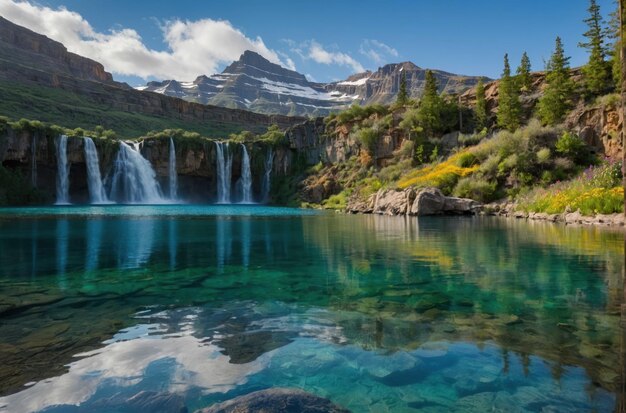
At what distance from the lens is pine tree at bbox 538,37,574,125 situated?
42250 mm

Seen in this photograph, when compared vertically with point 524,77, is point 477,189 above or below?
below

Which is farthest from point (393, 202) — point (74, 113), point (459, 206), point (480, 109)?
point (74, 113)

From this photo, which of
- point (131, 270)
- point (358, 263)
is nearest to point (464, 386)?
point (358, 263)

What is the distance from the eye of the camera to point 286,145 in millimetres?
74688

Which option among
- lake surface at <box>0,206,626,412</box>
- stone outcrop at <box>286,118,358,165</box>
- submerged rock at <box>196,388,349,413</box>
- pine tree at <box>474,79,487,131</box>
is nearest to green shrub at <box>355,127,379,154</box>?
stone outcrop at <box>286,118,358,165</box>

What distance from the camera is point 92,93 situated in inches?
4429

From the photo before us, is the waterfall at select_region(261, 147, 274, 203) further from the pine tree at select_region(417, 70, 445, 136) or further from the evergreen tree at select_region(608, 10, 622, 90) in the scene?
the evergreen tree at select_region(608, 10, 622, 90)

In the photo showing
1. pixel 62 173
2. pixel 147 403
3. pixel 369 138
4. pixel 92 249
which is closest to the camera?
pixel 147 403

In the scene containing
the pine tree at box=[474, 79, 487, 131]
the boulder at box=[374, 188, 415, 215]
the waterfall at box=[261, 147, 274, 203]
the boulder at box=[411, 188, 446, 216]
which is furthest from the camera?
the waterfall at box=[261, 147, 274, 203]

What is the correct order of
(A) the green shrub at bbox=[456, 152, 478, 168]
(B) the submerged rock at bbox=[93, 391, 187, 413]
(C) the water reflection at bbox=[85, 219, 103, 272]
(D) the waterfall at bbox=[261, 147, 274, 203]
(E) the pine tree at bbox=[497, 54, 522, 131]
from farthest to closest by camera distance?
(D) the waterfall at bbox=[261, 147, 274, 203] → (E) the pine tree at bbox=[497, 54, 522, 131] → (A) the green shrub at bbox=[456, 152, 478, 168] → (C) the water reflection at bbox=[85, 219, 103, 272] → (B) the submerged rock at bbox=[93, 391, 187, 413]

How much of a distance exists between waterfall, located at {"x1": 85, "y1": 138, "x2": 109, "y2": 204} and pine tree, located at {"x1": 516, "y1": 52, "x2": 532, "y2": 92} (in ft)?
192

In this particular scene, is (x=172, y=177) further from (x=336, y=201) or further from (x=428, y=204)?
(x=428, y=204)

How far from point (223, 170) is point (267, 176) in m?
7.71

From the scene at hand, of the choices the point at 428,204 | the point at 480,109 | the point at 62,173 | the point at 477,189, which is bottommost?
the point at 428,204
